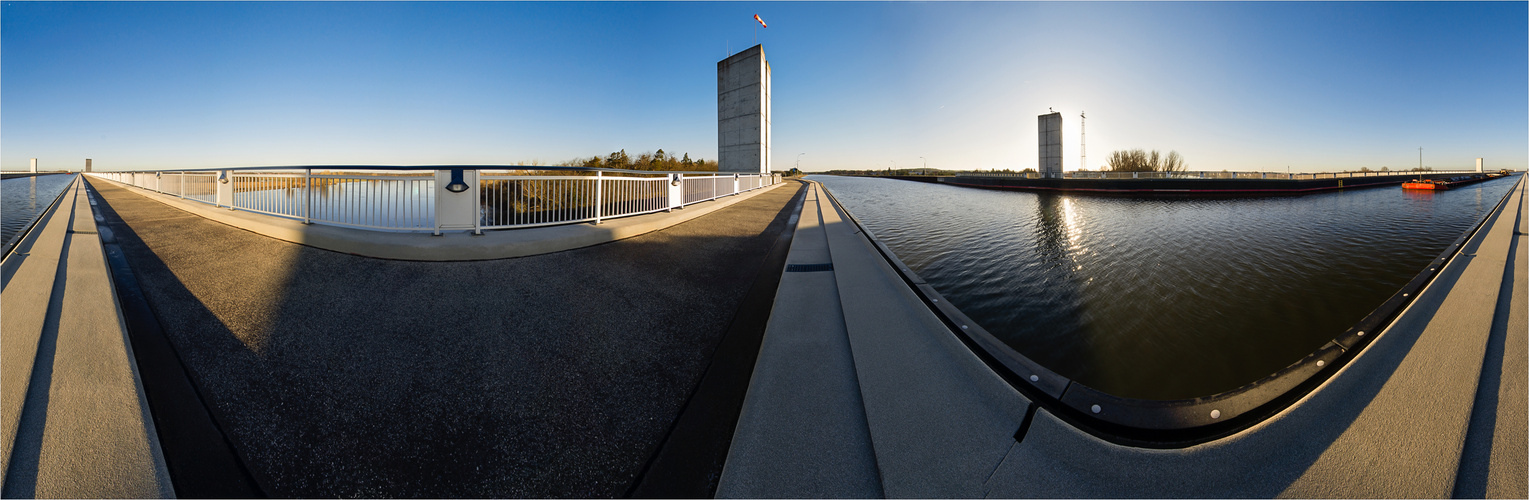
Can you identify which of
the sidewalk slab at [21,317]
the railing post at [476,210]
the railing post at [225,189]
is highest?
the railing post at [225,189]

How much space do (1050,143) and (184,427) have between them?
55.2m

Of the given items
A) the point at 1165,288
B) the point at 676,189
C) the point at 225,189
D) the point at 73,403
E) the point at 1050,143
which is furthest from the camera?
the point at 1050,143

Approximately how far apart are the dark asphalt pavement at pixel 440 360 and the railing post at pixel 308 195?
2.09 feet

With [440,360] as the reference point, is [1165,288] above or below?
above

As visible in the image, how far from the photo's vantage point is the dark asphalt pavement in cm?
200

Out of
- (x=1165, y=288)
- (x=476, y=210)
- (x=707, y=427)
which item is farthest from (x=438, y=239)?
(x=1165, y=288)

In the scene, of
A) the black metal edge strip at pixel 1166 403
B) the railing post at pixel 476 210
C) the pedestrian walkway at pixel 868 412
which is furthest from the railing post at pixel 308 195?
the black metal edge strip at pixel 1166 403

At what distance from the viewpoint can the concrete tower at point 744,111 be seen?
26.4 m

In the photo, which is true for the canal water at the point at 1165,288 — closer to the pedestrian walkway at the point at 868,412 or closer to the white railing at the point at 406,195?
the pedestrian walkway at the point at 868,412

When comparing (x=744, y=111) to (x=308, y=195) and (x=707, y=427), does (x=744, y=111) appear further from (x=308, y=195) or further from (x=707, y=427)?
(x=707, y=427)

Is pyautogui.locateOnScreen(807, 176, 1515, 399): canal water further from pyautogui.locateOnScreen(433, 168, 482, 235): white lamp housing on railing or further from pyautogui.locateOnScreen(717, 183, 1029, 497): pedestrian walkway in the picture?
pyautogui.locateOnScreen(433, 168, 482, 235): white lamp housing on railing

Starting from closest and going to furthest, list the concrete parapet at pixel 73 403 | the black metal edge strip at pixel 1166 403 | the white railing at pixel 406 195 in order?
the concrete parapet at pixel 73 403 < the black metal edge strip at pixel 1166 403 < the white railing at pixel 406 195

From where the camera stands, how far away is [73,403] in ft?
7.45

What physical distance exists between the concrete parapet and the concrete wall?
2104 inches
